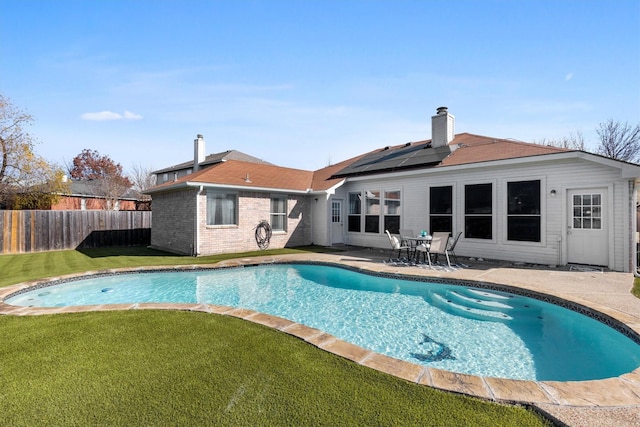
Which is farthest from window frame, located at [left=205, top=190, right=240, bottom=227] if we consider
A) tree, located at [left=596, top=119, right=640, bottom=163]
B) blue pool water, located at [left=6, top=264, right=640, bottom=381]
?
tree, located at [left=596, top=119, right=640, bottom=163]

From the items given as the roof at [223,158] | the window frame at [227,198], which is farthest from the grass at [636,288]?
the roof at [223,158]

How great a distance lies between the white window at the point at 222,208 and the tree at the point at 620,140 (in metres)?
28.1

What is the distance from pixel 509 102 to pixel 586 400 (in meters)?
13.5

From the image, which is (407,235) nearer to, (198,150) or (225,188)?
(225,188)

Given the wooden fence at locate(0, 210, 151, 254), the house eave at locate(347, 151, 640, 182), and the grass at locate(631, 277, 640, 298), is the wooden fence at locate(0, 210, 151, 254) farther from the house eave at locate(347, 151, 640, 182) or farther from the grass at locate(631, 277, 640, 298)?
the grass at locate(631, 277, 640, 298)

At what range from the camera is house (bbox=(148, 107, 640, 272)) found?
27.8 feet

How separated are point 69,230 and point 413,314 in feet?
51.5

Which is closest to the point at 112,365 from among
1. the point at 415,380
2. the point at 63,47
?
the point at 415,380

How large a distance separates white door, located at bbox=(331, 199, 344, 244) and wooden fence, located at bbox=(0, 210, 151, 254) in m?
9.94

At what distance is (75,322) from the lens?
4383mm

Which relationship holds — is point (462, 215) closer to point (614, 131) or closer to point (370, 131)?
point (370, 131)

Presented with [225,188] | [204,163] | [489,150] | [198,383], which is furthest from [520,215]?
[204,163]

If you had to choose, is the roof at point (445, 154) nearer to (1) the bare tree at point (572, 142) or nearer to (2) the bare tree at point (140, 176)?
(1) the bare tree at point (572, 142)

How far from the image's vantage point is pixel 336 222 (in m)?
14.8
